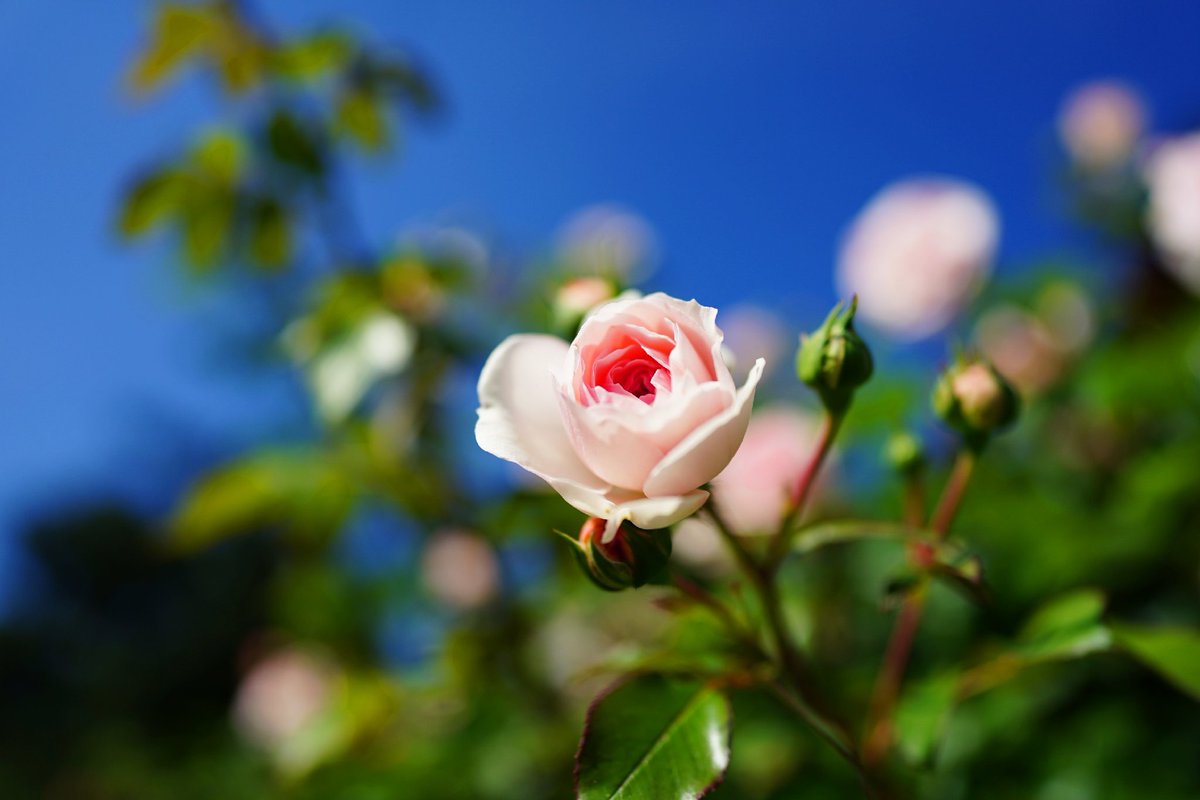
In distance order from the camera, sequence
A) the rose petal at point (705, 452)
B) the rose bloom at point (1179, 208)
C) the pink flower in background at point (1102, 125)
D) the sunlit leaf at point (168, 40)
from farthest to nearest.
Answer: the pink flower in background at point (1102, 125) → the rose bloom at point (1179, 208) → the sunlit leaf at point (168, 40) → the rose petal at point (705, 452)

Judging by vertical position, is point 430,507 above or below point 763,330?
above

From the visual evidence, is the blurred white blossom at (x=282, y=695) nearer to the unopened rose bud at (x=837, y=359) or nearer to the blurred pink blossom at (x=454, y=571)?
the blurred pink blossom at (x=454, y=571)

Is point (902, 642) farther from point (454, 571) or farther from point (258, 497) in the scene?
point (454, 571)

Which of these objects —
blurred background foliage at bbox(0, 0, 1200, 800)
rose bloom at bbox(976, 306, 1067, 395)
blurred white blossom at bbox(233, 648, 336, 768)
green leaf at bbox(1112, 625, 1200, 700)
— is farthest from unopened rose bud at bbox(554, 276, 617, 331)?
blurred white blossom at bbox(233, 648, 336, 768)

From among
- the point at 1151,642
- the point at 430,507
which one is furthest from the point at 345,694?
the point at 1151,642

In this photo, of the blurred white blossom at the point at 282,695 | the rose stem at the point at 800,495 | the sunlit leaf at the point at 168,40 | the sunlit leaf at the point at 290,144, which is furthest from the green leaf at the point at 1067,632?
the blurred white blossom at the point at 282,695

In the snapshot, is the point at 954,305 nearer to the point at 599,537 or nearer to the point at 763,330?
the point at 763,330
